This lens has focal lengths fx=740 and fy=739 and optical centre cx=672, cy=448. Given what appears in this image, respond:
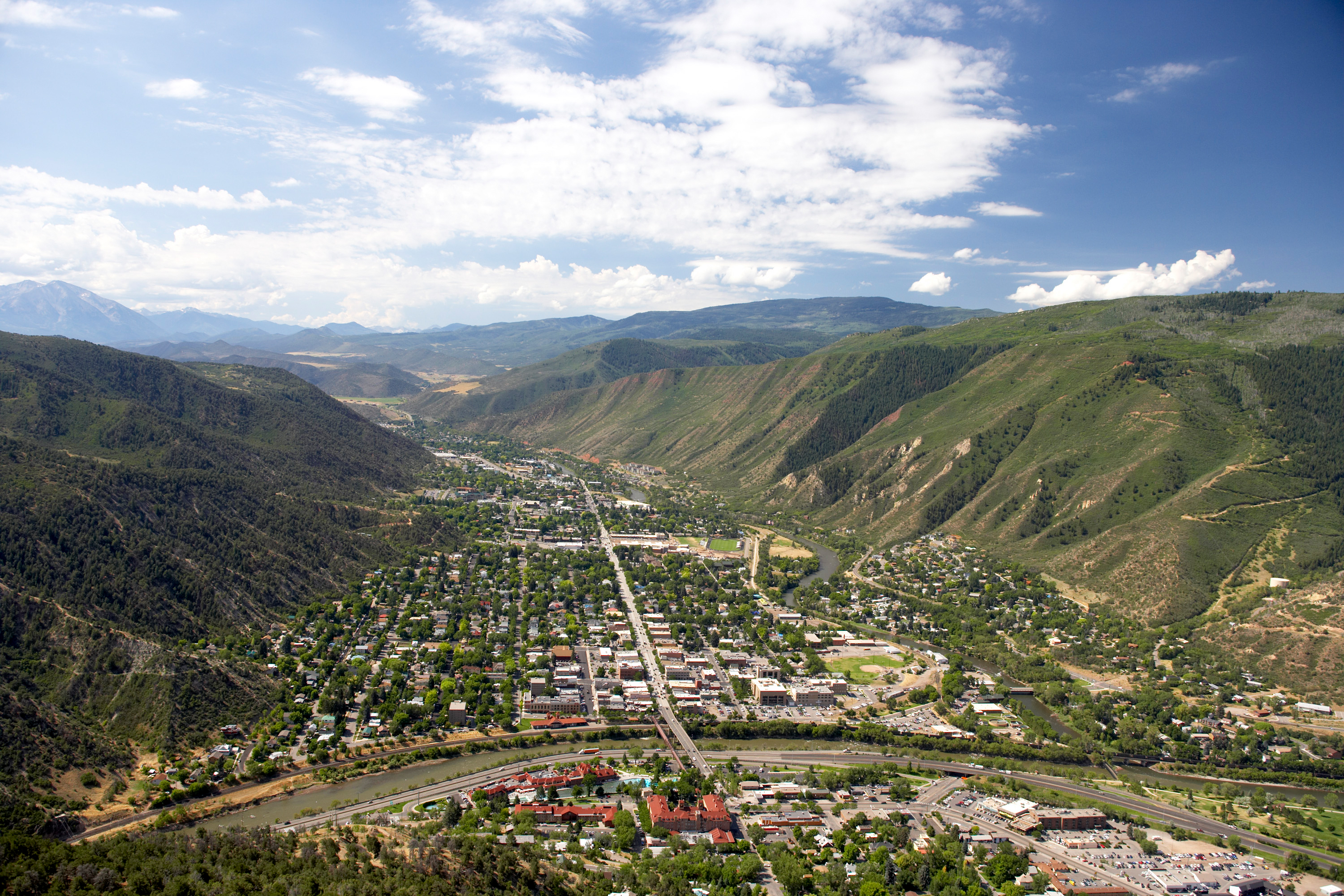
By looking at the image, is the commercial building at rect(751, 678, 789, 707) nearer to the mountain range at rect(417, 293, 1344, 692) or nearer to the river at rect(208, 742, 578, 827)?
the river at rect(208, 742, 578, 827)

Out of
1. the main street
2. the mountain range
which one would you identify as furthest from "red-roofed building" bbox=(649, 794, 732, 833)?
the mountain range

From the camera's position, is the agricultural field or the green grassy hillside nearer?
the green grassy hillside

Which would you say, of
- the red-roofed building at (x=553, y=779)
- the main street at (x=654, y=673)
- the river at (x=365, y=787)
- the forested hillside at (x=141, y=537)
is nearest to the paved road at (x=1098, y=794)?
the main street at (x=654, y=673)

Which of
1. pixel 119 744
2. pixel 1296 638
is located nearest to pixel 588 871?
pixel 119 744

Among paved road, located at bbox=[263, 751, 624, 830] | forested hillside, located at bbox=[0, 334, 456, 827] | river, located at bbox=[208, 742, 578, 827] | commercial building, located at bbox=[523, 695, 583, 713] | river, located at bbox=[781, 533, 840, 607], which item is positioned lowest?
river, located at bbox=[208, 742, 578, 827]

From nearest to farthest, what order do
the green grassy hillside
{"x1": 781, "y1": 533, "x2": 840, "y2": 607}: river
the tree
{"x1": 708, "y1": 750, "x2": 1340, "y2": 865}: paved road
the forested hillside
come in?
the tree, {"x1": 708, "y1": 750, "x2": 1340, "y2": 865}: paved road, the forested hillside, the green grassy hillside, {"x1": 781, "y1": 533, "x2": 840, "y2": 607}: river

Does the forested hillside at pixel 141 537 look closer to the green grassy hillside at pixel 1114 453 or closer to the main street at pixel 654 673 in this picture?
the main street at pixel 654 673
